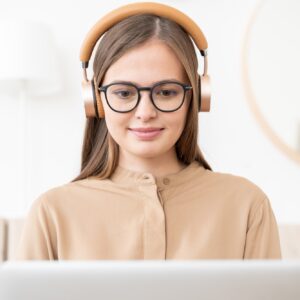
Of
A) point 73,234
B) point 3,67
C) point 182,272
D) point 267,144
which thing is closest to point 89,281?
point 182,272

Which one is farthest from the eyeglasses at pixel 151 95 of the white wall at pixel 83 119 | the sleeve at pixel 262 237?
the white wall at pixel 83 119

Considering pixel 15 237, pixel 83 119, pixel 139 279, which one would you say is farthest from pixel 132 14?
pixel 83 119

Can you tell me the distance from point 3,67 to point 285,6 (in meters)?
1.19

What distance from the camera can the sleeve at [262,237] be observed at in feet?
3.43

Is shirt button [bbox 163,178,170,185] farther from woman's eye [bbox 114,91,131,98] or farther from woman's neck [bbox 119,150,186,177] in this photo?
woman's eye [bbox 114,91,131,98]

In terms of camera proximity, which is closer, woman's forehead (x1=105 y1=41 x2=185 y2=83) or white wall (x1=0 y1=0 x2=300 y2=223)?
woman's forehead (x1=105 y1=41 x2=185 y2=83)

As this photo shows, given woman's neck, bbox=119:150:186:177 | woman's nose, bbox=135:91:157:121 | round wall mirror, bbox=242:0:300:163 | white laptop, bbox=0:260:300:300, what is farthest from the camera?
round wall mirror, bbox=242:0:300:163

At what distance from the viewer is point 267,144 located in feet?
8.64

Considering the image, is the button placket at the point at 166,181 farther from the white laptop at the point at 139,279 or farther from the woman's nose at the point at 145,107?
the white laptop at the point at 139,279

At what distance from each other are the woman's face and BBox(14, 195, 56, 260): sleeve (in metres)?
0.18

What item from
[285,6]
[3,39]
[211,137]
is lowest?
[211,137]

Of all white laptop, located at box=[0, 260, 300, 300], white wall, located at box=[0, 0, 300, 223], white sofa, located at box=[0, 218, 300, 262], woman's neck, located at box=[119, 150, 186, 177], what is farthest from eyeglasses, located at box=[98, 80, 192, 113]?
white wall, located at box=[0, 0, 300, 223]

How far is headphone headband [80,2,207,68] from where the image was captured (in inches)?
41.4

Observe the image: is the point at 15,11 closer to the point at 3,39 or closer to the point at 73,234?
the point at 3,39
